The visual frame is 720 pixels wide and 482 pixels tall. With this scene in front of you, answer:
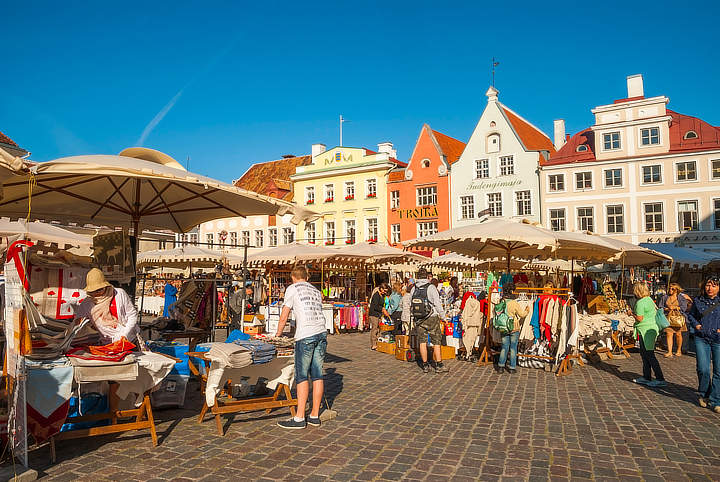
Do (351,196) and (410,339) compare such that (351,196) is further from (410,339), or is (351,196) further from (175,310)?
(175,310)

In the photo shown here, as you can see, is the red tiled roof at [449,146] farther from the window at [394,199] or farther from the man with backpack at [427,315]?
the man with backpack at [427,315]

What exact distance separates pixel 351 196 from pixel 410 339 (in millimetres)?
29974

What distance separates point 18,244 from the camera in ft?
14.7

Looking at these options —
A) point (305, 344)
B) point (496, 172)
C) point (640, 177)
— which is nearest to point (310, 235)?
point (496, 172)

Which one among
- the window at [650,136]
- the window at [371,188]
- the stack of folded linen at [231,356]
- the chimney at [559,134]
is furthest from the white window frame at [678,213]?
the stack of folded linen at [231,356]

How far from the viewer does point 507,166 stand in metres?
34.7

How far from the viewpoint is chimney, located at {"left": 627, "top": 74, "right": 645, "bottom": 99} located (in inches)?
1294

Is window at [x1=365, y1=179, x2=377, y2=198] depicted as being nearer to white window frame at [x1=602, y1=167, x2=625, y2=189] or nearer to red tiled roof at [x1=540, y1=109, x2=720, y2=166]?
red tiled roof at [x1=540, y1=109, x2=720, y2=166]

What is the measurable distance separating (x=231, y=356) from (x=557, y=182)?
3093 cm

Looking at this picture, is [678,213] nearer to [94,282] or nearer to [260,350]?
[260,350]

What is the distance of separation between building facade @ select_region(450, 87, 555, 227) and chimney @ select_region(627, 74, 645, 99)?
5.92 metres

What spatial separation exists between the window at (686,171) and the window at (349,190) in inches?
832

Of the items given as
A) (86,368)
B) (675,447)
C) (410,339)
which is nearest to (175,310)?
(86,368)

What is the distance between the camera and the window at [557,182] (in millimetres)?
32969
